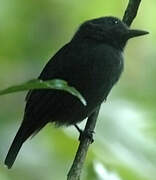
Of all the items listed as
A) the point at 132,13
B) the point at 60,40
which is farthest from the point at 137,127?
the point at 60,40

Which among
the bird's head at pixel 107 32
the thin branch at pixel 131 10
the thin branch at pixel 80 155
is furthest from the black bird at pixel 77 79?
the thin branch at pixel 131 10

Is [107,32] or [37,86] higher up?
[37,86]

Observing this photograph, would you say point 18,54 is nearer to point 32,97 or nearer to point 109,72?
point 32,97

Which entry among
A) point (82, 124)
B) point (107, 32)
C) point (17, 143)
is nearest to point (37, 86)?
point (17, 143)

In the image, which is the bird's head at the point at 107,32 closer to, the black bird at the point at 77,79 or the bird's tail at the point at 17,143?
the black bird at the point at 77,79

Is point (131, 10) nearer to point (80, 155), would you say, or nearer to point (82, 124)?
point (80, 155)

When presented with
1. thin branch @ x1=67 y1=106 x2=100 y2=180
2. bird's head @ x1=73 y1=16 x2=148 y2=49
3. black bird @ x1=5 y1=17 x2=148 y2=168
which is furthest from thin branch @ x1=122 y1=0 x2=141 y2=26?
thin branch @ x1=67 y1=106 x2=100 y2=180
